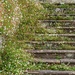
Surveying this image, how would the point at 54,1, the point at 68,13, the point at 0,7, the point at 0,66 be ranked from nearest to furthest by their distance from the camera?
the point at 0,66 < the point at 0,7 < the point at 68,13 < the point at 54,1

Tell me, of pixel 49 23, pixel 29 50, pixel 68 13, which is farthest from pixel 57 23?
pixel 29 50

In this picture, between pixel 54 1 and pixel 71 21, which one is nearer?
pixel 71 21

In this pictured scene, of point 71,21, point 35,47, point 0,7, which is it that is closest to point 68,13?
point 71,21

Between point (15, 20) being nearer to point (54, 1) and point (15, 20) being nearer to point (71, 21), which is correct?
point (71, 21)

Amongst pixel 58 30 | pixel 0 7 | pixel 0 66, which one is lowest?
pixel 0 66

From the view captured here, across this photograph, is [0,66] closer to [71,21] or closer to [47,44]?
[47,44]

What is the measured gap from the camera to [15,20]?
7.88 metres

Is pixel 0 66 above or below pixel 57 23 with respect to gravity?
below

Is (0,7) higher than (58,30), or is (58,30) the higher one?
(0,7)

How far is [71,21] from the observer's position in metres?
8.58

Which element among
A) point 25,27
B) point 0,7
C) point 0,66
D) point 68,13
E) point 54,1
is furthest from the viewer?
point 54,1

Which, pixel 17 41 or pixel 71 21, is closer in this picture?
pixel 17 41

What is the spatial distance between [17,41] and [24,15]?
4.08ft

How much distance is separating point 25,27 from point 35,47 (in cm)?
78
